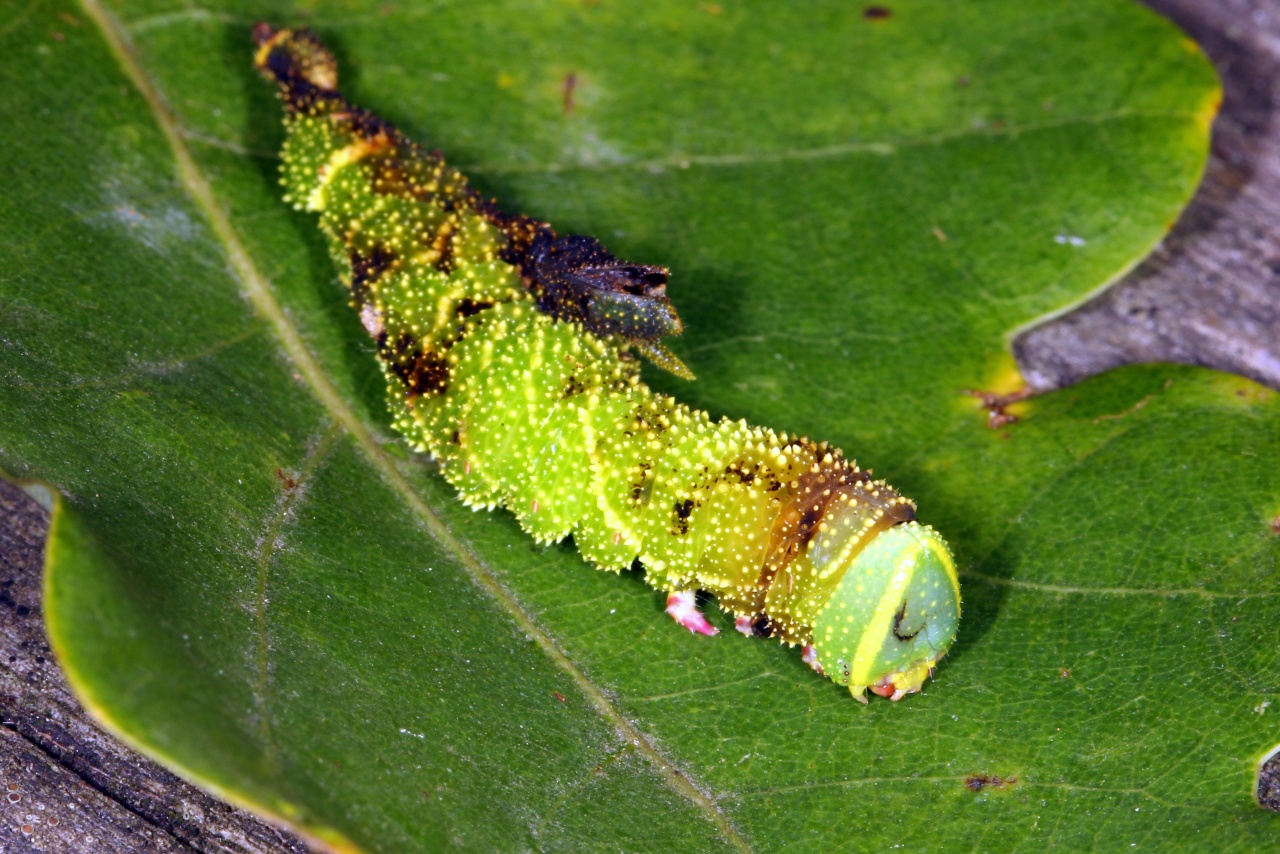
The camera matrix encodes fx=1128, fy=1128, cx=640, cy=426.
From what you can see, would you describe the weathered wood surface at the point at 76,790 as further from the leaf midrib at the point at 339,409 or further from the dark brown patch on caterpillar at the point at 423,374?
the dark brown patch on caterpillar at the point at 423,374

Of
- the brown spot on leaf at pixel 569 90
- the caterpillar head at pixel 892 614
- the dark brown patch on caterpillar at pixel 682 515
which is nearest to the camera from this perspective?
the caterpillar head at pixel 892 614

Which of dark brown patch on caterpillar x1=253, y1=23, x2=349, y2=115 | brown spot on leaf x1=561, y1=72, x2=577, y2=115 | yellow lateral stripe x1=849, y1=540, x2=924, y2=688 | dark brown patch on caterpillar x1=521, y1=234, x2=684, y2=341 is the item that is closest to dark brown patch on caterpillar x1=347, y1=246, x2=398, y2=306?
dark brown patch on caterpillar x1=521, y1=234, x2=684, y2=341

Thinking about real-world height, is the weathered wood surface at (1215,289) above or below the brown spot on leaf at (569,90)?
below

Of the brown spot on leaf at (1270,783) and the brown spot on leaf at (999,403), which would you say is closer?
the brown spot on leaf at (1270,783)

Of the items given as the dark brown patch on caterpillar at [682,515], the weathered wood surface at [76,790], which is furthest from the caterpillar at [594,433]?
the weathered wood surface at [76,790]

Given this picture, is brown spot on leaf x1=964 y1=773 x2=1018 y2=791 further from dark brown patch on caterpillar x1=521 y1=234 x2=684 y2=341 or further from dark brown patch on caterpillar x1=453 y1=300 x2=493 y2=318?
dark brown patch on caterpillar x1=453 y1=300 x2=493 y2=318

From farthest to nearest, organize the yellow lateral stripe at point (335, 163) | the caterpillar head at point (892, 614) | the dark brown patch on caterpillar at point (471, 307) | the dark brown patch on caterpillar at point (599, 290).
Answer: the yellow lateral stripe at point (335, 163), the dark brown patch on caterpillar at point (471, 307), the dark brown patch on caterpillar at point (599, 290), the caterpillar head at point (892, 614)

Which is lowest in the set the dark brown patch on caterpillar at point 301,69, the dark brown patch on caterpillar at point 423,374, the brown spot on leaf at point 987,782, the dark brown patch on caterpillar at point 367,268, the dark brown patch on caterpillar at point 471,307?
the brown spot on leaf at point 987,782

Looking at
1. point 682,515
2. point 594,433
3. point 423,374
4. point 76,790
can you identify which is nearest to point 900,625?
point 682,515
